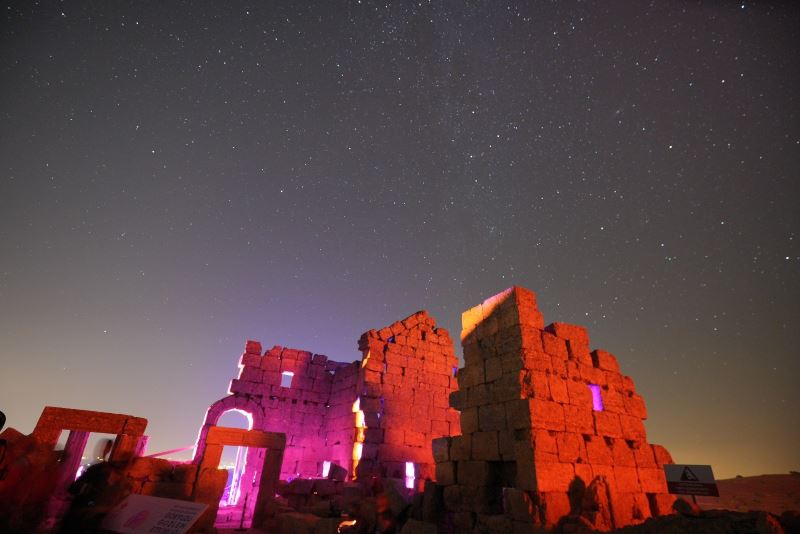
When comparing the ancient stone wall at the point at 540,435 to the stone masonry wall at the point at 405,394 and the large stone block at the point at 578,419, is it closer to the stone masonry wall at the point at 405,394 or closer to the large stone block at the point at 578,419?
the large stone block at the point at 578,419

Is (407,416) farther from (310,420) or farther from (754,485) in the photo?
(754,485)

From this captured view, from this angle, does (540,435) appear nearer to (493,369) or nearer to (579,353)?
(493,369)

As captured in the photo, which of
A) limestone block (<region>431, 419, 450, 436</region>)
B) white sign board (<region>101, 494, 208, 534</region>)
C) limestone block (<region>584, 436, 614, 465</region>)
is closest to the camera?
white sign board (<region>101, 494, 208, 534</region>)

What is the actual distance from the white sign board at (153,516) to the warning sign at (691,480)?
6531 mm

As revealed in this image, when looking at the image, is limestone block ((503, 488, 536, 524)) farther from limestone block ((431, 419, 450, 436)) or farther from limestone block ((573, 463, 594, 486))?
limestone block ((431, 419, 450, 436))

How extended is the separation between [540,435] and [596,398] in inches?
83.9

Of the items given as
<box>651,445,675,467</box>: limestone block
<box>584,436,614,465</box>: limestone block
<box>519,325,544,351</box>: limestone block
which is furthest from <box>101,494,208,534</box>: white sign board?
<box>651,445,675,467</box>: limestone block

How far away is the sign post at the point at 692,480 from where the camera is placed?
560 centimetres

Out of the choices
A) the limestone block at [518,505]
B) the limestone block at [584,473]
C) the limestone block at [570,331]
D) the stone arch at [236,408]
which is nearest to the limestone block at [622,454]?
the limestone block at [584,473]

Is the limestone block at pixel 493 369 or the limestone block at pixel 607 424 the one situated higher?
the limestone block at pixel 493 369

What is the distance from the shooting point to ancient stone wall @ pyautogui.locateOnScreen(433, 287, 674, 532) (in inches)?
245

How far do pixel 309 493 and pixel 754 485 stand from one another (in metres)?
24.9

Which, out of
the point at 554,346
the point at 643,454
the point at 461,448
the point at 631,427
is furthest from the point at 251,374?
the point at 643,454

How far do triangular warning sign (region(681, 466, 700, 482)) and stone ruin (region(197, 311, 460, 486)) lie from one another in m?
8.08
